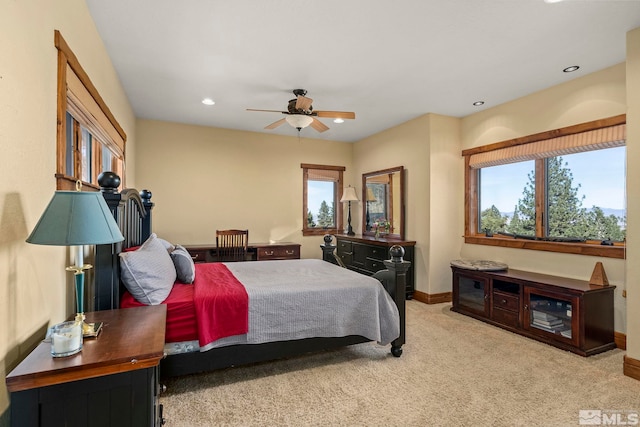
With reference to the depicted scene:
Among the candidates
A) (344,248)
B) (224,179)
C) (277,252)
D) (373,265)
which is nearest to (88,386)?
(277,252)

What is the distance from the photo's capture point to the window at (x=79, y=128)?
177 centimetres

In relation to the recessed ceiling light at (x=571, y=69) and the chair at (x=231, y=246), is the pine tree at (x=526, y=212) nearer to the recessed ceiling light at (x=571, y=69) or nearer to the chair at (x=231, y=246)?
the recessed ceiling light at (x=571, y=69)

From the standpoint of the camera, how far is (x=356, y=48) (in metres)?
2.83

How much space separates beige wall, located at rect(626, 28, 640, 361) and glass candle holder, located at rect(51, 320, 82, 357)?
3586 mm

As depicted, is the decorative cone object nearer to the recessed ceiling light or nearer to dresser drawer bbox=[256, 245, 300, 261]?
the recessed ceiling light

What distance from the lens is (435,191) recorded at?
4.64 m

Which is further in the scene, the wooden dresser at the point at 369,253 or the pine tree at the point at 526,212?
the wooden dresser at the point at 369,253

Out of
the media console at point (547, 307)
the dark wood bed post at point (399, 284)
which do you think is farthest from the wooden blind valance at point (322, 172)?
the dark wood bed post at point (399, 284)

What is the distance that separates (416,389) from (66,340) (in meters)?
2.14

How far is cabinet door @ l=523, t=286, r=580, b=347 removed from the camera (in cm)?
301

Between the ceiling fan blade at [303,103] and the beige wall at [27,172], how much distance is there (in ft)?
6.37

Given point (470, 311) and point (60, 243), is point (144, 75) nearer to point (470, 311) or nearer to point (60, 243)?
point (60, 243)

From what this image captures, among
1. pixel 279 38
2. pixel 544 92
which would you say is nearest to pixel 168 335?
pixel 279 38

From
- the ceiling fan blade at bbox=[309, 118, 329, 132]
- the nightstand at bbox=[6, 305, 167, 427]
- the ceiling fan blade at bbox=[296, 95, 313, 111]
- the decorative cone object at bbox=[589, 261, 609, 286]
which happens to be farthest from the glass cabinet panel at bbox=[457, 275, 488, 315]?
the nightstand at bbox=[6, 305, 167, 427]
